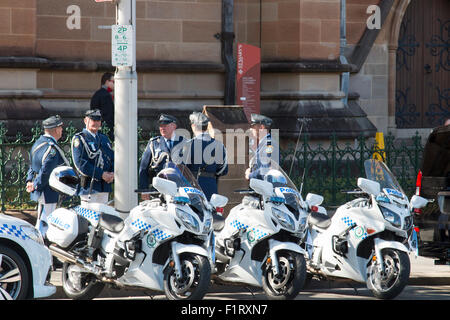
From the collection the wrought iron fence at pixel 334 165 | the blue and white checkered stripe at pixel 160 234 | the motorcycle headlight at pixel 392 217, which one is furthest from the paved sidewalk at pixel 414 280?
the wrought iron fence at pixel 334 165

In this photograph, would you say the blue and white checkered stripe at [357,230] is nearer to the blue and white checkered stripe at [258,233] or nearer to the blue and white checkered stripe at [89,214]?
the blue and white checkered stripe at [258,233]

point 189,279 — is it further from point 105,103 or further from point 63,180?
point 105,103

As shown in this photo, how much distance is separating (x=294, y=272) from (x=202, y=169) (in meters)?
2.00

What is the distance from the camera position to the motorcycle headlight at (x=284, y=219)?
9812 mm

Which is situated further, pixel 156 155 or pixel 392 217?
pixel 156 155

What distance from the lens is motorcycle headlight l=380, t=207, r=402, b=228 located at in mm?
10008

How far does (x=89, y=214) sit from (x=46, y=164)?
59.4 inches

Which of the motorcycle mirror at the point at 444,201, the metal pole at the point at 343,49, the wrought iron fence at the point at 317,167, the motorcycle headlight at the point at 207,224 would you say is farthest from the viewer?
the metal pole at the point at 343,49

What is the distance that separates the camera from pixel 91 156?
11281mm

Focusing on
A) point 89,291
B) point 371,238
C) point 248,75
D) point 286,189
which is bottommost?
point 89,291

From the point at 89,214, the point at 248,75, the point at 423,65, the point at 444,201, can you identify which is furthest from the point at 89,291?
the point at 423,65

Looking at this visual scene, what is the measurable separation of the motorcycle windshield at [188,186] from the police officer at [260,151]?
1027 millimetres

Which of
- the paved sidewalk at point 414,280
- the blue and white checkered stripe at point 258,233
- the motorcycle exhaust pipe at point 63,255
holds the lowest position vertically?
the paved sidewalk at point 414,280

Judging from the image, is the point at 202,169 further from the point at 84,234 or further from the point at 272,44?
the point at 272,44
